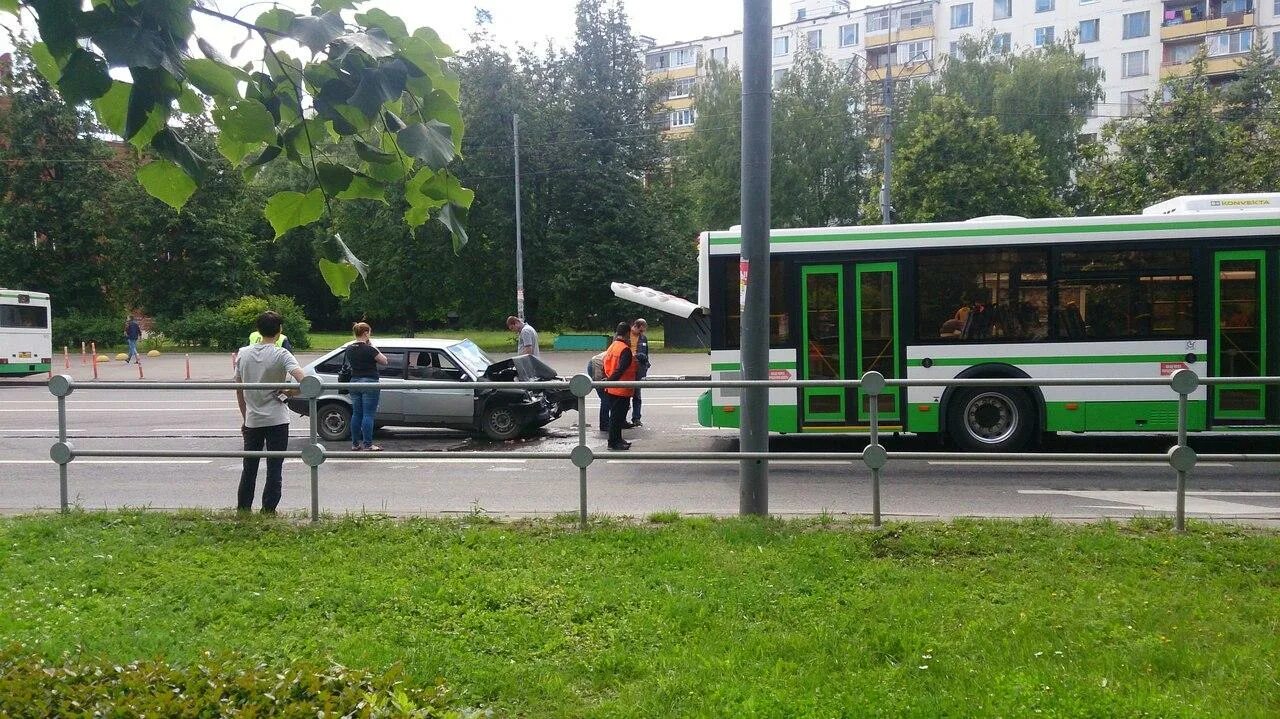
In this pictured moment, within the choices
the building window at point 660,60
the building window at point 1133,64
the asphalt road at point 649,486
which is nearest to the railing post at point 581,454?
the asphalt road at point 649,486

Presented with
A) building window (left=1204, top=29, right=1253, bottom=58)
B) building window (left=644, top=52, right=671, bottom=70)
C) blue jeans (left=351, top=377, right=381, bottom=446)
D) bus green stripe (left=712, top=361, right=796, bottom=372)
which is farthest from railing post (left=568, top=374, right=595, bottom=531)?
building window (left=644, top=52, right=671, bottom=70)

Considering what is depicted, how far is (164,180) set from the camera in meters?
3.25

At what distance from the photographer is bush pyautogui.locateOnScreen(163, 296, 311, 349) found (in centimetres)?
4631

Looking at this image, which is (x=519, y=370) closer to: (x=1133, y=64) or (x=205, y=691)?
(x=205, y=691)

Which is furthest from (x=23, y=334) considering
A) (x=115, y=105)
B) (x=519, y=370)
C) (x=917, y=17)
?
(x=917, y=17)

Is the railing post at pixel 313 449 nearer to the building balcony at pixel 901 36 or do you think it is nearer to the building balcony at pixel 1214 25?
the building balcony at pixel 1214 25

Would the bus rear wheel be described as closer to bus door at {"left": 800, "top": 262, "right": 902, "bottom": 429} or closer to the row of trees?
bus door at {"left": 800, "top": 262, "right": 902, "bottom": 429}

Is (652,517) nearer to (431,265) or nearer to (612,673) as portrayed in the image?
(612,673)

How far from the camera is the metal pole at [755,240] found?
8.04m

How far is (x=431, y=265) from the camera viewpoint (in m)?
50.2

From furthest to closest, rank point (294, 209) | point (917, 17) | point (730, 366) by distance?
point (917, 17) → point (730, 366) → point (294, 209)

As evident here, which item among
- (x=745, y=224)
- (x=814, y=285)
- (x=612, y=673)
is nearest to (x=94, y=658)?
(x=612, y=673)

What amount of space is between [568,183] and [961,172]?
18.1 meters

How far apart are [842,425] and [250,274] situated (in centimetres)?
4696
